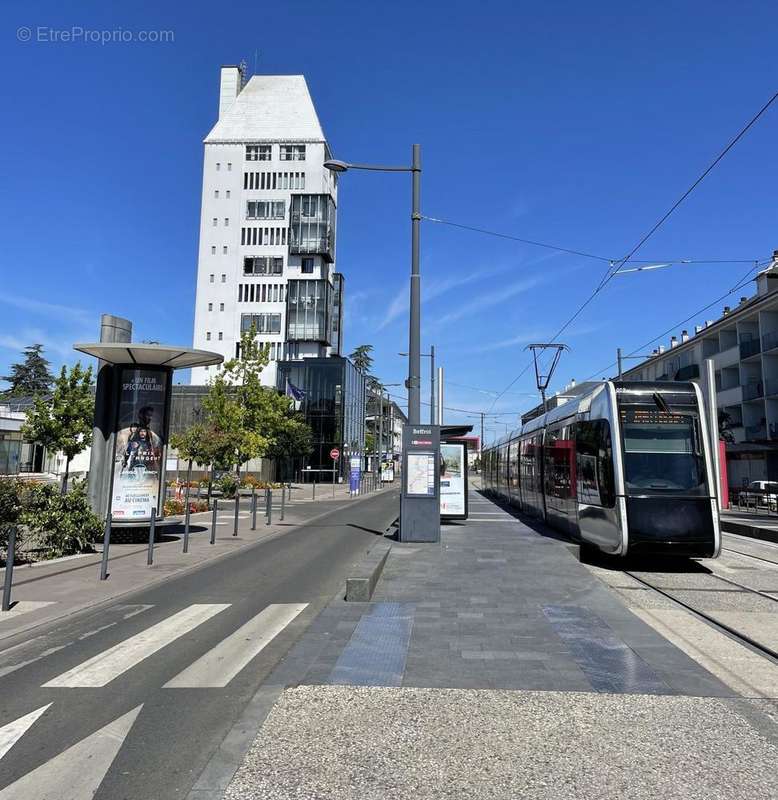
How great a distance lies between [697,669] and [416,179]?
37.7 ft

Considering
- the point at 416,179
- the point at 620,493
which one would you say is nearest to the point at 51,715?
the point at 620,493

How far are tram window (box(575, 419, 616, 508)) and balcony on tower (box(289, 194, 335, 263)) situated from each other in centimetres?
5789

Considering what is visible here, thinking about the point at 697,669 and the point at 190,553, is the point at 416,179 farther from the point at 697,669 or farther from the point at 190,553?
the point at 697,669

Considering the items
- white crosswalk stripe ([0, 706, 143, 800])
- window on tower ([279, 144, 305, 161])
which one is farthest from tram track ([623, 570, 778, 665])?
window on tower ([279, 144, 305, 161])

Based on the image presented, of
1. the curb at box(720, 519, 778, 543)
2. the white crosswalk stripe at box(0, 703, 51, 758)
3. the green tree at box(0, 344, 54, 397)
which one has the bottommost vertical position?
the white crosswalk stripe at box(0, 703, 51, 758)

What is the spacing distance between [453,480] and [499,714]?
1376 cm

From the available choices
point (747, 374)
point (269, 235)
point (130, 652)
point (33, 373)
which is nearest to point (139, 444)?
point (130, 652)

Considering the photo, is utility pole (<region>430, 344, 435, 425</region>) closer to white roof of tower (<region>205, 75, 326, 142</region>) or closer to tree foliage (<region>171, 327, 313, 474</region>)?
tree foliage (<region>171, 327, 313, 474</region>)

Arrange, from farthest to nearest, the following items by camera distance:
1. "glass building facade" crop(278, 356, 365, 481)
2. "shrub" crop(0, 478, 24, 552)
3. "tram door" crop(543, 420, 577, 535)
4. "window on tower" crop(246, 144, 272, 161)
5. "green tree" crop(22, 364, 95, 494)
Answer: "window on tower" crop(246, 144, 272, 161) < "glass building facade" crop(278, 356, 365, 481) < "green tree" crop(22, 364, 95, 494) < "tram door" crop(543, 420, 577, 535) < "shrub" crop(0, 478, 24, 552)

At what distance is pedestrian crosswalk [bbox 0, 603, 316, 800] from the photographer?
368 cm

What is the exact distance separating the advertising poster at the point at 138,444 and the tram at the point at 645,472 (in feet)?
31.6

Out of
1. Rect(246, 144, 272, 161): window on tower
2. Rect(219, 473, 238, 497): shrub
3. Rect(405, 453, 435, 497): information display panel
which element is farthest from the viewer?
Rect(246, 144, 272, 161): window on tower

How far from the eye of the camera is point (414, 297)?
46.2 feet

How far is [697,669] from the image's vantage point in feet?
18.3
